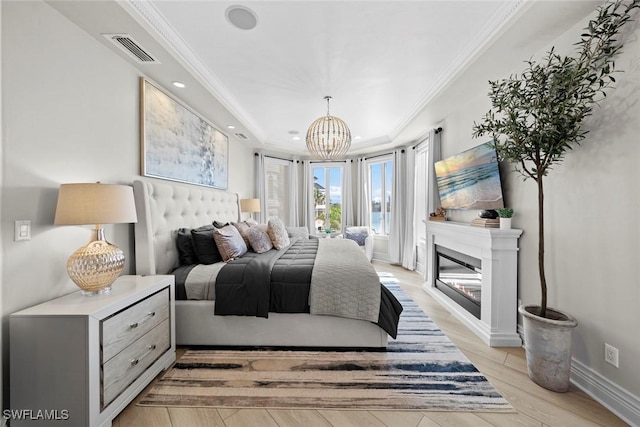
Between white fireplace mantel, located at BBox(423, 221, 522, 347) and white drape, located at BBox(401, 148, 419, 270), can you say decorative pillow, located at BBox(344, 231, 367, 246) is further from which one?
white fireplace mantel, located at BBox(423, 221, 522, 347)

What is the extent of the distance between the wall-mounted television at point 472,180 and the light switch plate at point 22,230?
3.40m

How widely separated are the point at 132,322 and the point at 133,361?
0.81ft

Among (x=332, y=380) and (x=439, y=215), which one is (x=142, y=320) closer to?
(x=332, y=380)

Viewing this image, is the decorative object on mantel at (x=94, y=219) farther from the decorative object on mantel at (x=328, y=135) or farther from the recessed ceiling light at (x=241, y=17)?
the decorative object on mantel at (x=328, y=135)

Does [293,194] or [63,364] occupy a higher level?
[293,194]

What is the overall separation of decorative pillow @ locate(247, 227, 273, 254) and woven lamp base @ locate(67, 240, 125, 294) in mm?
1424

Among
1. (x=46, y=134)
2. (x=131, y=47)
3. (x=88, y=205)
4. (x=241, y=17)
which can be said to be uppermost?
(x=241, y=17)

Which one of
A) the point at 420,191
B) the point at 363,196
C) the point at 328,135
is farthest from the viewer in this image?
the point at 363,196

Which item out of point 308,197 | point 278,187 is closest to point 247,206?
point 278,187

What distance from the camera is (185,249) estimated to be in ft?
8.21

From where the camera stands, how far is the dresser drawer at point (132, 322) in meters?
1.38

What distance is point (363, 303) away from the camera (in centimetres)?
209

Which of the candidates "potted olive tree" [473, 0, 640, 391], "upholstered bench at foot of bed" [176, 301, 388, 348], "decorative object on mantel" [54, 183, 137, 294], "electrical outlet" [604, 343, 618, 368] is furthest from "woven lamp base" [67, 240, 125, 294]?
"electrical outlet" [604, 343, 618, 368]

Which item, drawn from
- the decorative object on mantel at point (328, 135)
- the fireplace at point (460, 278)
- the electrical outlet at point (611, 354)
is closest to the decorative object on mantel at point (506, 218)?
the fireplace at point (460, 278)
